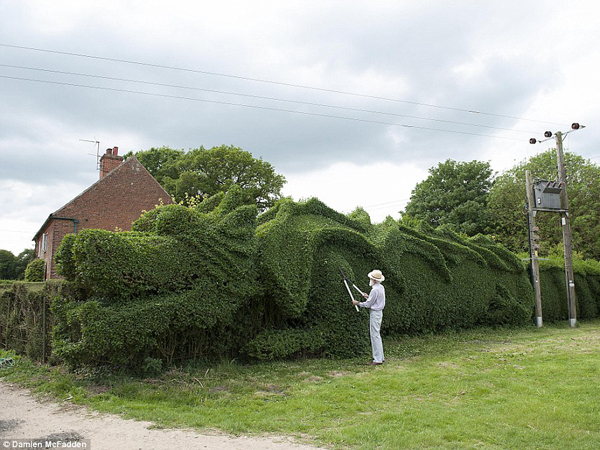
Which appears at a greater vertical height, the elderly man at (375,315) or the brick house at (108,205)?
the brick house at (108,205)

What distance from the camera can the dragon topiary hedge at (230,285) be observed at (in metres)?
6.68

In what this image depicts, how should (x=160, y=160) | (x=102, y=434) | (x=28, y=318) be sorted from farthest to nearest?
(x=160, y=160)
(x=28, y=318)
(x=102, y=434)

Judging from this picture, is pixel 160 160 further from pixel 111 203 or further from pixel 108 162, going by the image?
pixel 111 203

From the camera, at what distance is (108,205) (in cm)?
2497

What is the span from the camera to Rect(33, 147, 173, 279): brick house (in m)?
23.8

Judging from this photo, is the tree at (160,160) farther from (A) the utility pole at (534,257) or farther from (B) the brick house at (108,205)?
(A) the utility pole at (534,257)

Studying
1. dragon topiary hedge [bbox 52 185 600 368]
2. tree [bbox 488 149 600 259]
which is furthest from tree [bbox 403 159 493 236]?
dragon topiary hedge [bbox 52 185 600 368]

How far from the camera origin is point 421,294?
1166 centimetres

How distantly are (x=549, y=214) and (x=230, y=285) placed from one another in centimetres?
2469

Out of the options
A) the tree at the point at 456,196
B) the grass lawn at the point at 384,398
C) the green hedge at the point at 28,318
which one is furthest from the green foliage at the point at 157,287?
the tree at the point at 456,196

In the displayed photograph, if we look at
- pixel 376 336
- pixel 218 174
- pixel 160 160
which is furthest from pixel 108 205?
pixel 376 336

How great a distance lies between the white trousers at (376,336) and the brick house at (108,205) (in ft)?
57.2

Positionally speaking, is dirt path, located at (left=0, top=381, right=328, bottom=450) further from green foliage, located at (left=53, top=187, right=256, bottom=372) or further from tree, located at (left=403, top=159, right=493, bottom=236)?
tree, located at (left=403, top=159, right=493, bottom=236)

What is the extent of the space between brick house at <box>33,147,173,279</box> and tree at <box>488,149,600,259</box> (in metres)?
20.0
